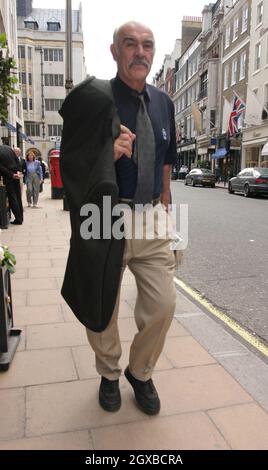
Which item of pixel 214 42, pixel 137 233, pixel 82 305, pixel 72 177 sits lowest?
pixel 82 305

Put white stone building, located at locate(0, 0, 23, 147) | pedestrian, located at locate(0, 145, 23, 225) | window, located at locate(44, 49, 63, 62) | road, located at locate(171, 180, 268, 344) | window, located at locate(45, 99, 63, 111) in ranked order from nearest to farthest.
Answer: road, located at locate(171, 180, 268, 344)
pedestrian, located at locate(0, 145, 23, 225)
white stone building, located at locate(0, 0, 23, 147)
window, located at locate(44, 49, 63, 62)
window, located at locate(45, 99, 63, 111)

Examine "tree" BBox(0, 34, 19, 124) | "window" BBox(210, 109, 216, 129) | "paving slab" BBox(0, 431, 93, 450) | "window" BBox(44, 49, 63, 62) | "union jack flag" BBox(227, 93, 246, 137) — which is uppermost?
"window" BBox(44, 49, 63, 62)

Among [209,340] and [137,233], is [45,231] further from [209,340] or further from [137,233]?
[137,233]

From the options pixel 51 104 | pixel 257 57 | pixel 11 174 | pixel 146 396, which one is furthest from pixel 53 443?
pixel 51 104

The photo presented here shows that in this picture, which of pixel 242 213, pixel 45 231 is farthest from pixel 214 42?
pixel 45 231

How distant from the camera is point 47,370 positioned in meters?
2.95

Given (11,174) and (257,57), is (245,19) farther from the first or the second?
(11,174)

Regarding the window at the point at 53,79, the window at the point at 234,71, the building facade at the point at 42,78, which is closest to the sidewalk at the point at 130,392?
the window at the point at 234,71

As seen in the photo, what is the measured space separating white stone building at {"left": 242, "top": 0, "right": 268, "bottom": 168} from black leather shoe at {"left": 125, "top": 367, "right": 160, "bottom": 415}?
2631 centimetres

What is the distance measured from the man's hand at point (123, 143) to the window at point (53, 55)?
6124 centimetres

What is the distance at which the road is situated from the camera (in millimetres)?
4387

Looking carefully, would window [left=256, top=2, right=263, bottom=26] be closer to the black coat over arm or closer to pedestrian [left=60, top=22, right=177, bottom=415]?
pedestrian [left=60, top=22, right=177, bottom=415]

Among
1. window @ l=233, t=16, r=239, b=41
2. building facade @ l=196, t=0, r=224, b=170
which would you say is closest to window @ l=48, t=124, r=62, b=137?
building facade @ l=196, t=0, r=224, b=170
